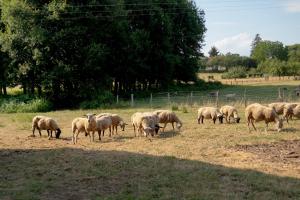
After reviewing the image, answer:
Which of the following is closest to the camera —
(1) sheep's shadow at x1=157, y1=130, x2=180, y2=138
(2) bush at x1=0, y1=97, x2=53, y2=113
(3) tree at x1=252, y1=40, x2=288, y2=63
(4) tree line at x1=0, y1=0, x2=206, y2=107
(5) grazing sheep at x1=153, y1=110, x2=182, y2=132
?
(1) sheep's shadow at x1=157, y1=130, x2=180, y2=138

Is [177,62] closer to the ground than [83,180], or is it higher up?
higher up

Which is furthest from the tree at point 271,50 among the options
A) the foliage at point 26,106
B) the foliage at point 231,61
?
the foliage at point 26,106

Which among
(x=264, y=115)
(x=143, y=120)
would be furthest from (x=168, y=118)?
(x=264, y=115)

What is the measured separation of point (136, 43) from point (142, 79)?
937 cm

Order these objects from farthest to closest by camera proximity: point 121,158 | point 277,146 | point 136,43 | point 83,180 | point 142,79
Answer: point 142,79, point 136,43, point 277,146, point 121,158, point 83,180

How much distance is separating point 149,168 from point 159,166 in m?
0.43

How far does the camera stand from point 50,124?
76.5 ft

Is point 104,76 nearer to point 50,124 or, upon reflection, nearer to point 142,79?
point 142,79

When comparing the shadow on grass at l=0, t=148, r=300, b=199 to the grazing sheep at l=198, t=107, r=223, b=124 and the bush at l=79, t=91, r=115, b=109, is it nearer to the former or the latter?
the grazing sheep at l=198, t=107, r=223, b=124

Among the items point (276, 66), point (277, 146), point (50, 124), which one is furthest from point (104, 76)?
point (276, 66)

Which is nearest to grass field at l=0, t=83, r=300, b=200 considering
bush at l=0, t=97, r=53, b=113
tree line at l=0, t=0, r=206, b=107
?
bush at l=0, t=97, r=53, b=113

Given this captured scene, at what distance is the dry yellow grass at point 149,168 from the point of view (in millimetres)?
12359

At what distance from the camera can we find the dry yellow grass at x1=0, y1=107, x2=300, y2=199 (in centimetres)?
1236

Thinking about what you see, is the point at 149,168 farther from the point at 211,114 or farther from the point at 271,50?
the point at 271,50
